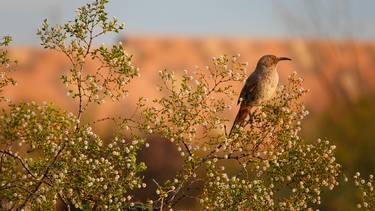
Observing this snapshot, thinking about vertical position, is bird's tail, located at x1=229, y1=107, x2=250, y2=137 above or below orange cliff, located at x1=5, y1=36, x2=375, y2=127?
below

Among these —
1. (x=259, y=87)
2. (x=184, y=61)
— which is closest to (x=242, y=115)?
(x=259, y=87)

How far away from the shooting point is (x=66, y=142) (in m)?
9.20

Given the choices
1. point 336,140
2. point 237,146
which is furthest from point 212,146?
point 336,140

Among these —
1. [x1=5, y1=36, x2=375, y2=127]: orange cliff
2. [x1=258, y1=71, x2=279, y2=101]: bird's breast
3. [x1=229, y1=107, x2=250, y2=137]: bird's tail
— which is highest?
[x1=5, y1=36, x2=375, y2=127]: orange cliff

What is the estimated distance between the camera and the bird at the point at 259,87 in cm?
1069

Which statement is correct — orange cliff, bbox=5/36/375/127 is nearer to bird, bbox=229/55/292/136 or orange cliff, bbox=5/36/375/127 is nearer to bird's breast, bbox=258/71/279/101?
bird, bbox=229/55/292/136

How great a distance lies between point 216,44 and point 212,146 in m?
45.3

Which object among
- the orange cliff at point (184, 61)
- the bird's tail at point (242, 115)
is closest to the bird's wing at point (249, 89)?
the bird's tail at point (242, 115)

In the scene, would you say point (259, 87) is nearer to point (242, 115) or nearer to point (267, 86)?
point (267, 86)

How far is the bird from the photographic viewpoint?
10688 mm

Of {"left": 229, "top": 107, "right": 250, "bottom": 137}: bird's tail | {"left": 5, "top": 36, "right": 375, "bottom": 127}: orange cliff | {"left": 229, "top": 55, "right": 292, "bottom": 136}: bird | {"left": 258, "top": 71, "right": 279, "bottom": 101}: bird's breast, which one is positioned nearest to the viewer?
{"left": 229, "top": 107, "right": 250, "bottom": 137}: bird's tail

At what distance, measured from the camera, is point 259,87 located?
11078 mm

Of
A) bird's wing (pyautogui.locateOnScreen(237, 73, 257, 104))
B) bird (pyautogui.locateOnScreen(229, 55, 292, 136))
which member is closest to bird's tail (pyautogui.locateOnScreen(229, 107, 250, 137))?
bird (pyautogui.locateOnScreen(229, 55, 292, 136))

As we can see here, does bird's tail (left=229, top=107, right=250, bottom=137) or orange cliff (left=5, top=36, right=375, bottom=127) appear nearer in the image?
bird's tail (left=229, top=107, right=250, bottom=137)
